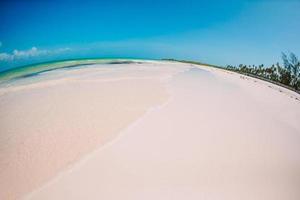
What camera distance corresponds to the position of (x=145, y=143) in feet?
7.11

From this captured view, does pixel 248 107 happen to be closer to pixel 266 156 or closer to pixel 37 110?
pixel 266 156

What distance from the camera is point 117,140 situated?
2.20 meters

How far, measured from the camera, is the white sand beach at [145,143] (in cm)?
167

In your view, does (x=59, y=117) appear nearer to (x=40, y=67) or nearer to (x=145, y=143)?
(x=145, y=143)

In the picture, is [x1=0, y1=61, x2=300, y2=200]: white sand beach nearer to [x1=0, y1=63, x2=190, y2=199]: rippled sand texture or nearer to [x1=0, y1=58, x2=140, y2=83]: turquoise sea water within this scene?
[x1=0, y1=63, x2=190, y2=199]: rippled sand texture

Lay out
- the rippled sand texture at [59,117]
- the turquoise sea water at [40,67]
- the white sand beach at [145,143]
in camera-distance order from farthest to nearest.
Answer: the turquoise sea water at [40,67] < the rippled sand texture at [59,117] < the white sand beach at [145,143]

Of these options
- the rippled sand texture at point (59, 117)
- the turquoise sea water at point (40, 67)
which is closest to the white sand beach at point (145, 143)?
the rippled sand texture at point (59, 117)

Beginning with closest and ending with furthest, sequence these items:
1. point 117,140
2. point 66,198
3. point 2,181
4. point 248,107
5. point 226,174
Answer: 1. point 66,198
2. point 2,181
3. point 226,174
4. point 117,140
5. point 248,107

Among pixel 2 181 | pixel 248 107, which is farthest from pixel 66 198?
pixel 248 107

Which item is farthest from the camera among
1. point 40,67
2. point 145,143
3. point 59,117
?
point 40,67

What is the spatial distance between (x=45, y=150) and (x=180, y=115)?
1540 mm

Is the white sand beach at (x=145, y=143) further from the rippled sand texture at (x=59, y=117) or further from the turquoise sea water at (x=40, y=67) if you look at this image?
the turquoise sea water at (x=40, y=67)

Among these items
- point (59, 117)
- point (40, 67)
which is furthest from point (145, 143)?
point (40, 67)

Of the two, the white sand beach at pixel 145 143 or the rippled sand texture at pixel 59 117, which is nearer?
the white sand beach at pixel 145 143
